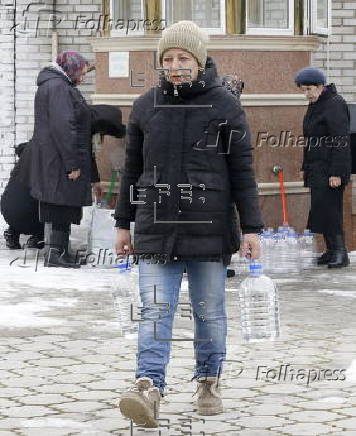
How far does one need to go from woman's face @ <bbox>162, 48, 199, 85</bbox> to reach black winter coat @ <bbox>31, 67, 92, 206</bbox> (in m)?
6.44

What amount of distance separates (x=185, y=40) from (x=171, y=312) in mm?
1235

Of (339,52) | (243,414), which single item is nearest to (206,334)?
(243,414)

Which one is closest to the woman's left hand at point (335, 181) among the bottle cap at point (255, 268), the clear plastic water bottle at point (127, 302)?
the clear plastic water bottle at point (127, 302)

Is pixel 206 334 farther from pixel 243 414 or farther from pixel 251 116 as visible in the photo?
pixel 251 116

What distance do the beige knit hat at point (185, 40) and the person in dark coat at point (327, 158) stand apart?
22.5ft

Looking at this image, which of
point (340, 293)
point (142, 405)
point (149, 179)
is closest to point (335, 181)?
point (340, 293)

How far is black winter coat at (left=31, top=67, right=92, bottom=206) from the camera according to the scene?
516 inches

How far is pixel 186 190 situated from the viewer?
6.66m

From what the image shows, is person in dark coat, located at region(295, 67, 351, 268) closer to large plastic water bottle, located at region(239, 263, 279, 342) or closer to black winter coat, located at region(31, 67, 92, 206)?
black winter coat, located at region(31, 67, 92, 206)

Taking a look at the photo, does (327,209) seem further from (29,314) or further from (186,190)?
(186,190)

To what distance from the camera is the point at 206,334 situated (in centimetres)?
687

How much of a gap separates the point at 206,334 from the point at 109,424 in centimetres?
62

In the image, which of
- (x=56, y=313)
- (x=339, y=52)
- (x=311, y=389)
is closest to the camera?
(x=311, y=389)

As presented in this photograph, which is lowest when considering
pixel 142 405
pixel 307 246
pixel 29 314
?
pixel 307 246
